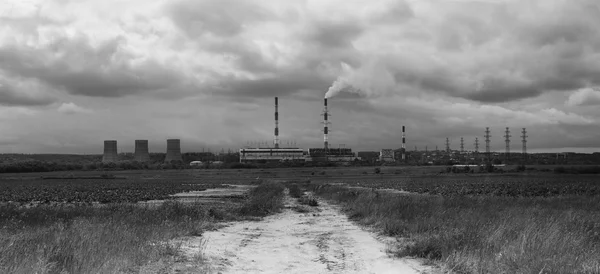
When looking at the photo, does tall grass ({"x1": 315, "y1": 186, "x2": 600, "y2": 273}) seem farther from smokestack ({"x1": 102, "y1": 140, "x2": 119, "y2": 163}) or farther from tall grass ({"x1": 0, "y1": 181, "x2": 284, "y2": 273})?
smokestack ({"x1": 102, "y1": 140, "x2": 119, "y2": 163})

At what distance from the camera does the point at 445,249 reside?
41.3 ft

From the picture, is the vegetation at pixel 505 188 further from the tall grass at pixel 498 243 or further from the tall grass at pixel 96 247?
the tall grass at pixel 96 247

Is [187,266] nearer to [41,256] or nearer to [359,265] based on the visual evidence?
[41,256]

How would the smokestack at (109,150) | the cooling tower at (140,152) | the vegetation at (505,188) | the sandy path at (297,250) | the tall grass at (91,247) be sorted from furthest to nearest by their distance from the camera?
the cooling tower at (140,152) → the smokestack at (109,150) → the vegetation at (505,188) → the sandy path at (297,250) → the tall grass at (91,247)

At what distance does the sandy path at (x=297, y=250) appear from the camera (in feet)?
39.3

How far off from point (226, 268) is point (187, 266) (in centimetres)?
95

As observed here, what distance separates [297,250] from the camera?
1472 cm

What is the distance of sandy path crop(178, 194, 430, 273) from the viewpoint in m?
12.0

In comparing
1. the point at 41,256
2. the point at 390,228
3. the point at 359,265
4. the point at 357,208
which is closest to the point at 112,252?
the point at 41,256

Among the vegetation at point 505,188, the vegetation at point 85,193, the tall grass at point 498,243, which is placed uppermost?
the tall grass at point 498,243

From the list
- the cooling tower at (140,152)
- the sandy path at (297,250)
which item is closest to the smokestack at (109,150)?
the cooling tower at (140,152)

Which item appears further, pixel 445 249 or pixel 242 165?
pixel 242 165

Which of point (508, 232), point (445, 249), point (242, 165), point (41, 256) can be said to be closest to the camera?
point (41, 256)

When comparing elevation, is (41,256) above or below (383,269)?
above
